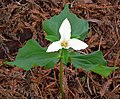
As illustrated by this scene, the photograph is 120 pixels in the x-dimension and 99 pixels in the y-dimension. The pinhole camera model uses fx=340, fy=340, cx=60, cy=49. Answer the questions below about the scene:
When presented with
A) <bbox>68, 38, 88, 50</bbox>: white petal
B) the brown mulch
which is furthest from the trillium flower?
the brown mulch

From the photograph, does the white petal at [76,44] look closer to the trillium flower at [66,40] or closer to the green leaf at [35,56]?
the trillium flower at [66,40]

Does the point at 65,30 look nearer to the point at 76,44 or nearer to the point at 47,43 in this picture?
the point at 76,44

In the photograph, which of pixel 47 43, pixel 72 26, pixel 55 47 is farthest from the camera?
pixel 47 43

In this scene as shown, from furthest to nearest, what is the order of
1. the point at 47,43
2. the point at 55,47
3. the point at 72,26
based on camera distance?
the point at 47,43, the point at 72,26, the point at 55,47

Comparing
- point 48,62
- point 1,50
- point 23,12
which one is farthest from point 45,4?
point 48,62

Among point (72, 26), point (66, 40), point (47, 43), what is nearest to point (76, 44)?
point (66, 40)

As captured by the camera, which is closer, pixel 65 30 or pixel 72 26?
pixel 65 30

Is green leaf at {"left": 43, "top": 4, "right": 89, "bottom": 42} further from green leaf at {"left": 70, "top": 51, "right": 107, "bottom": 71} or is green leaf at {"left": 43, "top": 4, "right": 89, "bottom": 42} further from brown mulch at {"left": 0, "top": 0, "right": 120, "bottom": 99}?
brown mulch at {"left": 0, "top": 0, "right": 120, "bottom": 99}
